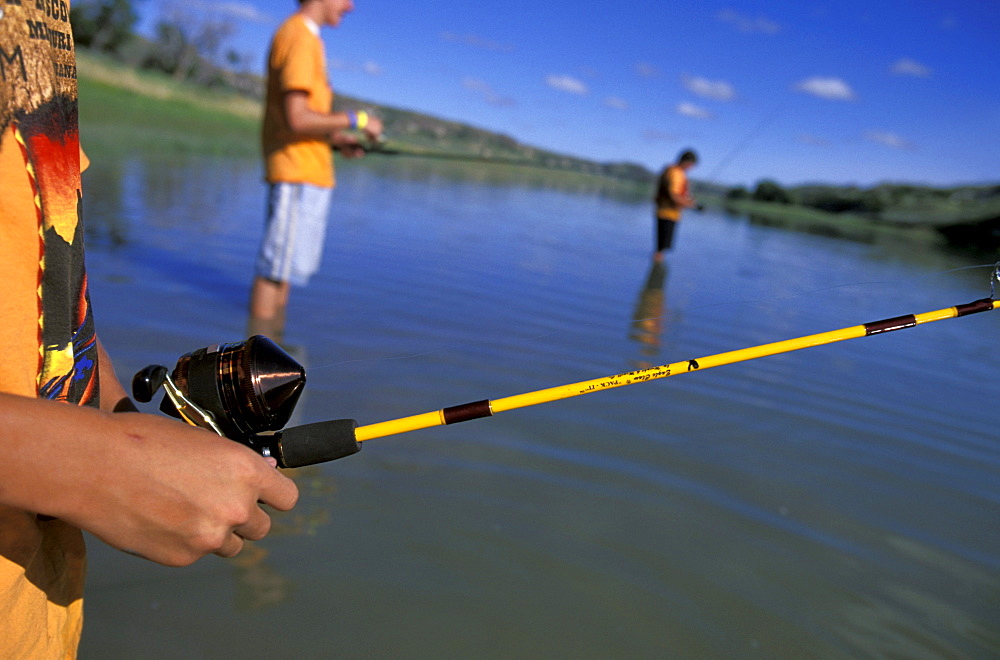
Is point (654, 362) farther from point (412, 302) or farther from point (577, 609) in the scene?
point (577, 609)

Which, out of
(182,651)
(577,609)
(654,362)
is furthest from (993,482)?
(182,651)

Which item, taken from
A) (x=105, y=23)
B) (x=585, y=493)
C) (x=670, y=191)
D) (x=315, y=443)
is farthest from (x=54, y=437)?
(x=105, y=23)

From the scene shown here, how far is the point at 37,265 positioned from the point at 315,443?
1.84 feet

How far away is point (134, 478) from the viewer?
2.57 feet

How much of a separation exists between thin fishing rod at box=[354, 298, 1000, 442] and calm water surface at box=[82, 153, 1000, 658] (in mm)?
249

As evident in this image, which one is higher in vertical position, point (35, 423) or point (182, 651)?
point (35, 423)

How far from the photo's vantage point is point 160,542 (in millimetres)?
811

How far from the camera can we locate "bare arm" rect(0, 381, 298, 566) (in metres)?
0.72

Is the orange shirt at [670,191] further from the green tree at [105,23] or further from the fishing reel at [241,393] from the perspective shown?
the green tree at [105,23]

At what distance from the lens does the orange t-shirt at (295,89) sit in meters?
3.71

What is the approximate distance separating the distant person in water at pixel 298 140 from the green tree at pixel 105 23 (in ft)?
182

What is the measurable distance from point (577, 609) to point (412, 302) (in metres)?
3.82

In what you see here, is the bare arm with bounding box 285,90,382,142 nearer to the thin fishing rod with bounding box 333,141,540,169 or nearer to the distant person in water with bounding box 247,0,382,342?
the distant person in water with bounding box 247,0,382,342

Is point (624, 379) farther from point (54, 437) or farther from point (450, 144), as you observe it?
point (450, 144)
